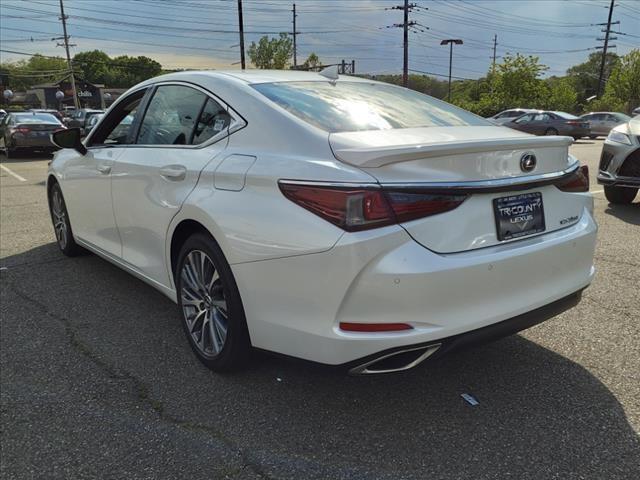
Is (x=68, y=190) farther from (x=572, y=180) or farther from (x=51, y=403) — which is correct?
(x=572, y=180)

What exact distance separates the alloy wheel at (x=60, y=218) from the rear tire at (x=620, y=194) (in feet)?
22.1

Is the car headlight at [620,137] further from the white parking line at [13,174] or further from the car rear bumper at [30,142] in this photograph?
the car rear bumper at [30,142]

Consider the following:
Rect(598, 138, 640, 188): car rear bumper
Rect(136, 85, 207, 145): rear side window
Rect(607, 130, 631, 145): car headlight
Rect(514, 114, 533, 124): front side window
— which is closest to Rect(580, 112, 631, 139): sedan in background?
Rect(514, 114, 533, 124): front side window

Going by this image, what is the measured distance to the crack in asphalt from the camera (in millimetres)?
2383

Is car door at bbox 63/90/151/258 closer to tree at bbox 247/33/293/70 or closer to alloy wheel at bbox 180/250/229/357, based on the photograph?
alloy wheel at bbox 180/250/229/357

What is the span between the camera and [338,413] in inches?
106

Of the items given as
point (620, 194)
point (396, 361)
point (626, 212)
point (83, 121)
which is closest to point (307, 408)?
point (396, 361)

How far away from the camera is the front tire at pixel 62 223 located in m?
5.25

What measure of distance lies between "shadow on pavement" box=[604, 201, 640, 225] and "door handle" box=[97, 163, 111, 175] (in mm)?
5767

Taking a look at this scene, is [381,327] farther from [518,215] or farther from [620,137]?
[620,137]

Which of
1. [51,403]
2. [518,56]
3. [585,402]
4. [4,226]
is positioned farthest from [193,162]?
[518,56]

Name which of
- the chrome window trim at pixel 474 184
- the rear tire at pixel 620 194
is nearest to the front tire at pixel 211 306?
the chrome window trim at pixel 474 184

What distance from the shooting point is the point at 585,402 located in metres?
2.73

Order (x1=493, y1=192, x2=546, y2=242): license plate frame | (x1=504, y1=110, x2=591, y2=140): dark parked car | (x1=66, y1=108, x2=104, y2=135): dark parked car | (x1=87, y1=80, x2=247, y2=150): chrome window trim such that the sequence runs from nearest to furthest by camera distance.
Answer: (x1=493, y1=192, x2=546, y2=242): license plate frame
(x1=87, y1=80, x2=247, y2=150): chrome window trim
(x1=66, y1=108, x2=104, y2=135): dark parked car
(x1=504, y1=110, x2=591, y2=140): dark parked car
